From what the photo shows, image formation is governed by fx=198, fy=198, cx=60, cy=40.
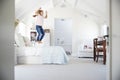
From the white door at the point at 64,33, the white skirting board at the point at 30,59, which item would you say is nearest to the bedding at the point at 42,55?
the white skirting board at the point at 30,59

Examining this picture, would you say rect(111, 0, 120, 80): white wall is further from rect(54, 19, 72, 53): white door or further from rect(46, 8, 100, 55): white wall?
rect(54, 19, 72, 53): white door

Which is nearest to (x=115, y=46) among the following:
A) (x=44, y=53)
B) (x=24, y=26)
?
(x=44, y=53)

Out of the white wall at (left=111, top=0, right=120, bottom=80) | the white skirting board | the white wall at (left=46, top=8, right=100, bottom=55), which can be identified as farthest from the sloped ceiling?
the white wall at (left=111, top=0, right=120, bottom=80)

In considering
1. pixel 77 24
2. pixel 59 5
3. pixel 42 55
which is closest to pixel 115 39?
pixel 42 55

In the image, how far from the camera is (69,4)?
10156mm

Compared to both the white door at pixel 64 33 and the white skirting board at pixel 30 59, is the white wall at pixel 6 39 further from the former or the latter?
the white door at pixel 64 33

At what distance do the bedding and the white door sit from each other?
5.56m

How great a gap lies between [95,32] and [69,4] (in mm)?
1973

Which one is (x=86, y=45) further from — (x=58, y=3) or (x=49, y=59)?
(x=49, y=59)

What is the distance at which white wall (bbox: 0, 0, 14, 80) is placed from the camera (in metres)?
1.72

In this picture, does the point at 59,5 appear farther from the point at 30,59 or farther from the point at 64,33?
the point at 30,59

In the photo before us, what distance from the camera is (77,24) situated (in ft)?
33.8

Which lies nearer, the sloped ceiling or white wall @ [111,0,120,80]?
white wall @ [111,0,120,80]

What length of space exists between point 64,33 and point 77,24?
64.7 inches
